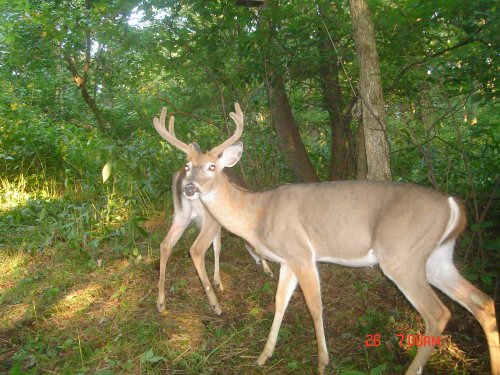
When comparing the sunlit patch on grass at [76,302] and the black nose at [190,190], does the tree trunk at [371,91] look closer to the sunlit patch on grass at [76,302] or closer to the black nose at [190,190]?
the black nose at [190,190]

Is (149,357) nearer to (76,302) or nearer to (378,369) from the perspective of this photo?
(76,302)

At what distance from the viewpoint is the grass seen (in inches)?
147

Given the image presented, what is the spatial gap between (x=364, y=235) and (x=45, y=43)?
8.26m

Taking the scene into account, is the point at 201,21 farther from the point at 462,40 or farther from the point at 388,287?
the point at 388,287

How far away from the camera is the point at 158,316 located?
462 centimetres

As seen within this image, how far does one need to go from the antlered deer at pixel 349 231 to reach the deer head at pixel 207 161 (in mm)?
10

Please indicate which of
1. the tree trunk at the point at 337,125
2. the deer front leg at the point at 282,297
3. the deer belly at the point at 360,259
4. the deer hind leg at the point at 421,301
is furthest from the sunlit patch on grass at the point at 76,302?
the tree trunk at the point at 337,125

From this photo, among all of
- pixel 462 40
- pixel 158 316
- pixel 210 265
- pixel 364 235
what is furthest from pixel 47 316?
pixel 462 40

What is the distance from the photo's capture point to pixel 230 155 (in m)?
4.55

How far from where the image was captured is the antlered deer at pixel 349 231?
343 centimetres

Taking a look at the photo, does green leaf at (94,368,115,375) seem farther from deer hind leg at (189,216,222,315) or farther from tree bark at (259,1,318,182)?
tree bark at (259,1,318,182)

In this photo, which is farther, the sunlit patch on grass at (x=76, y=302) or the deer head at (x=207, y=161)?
the sunlit patch on grass at (x=76, y=302)

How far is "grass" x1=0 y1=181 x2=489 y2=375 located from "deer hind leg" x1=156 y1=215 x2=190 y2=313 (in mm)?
131
